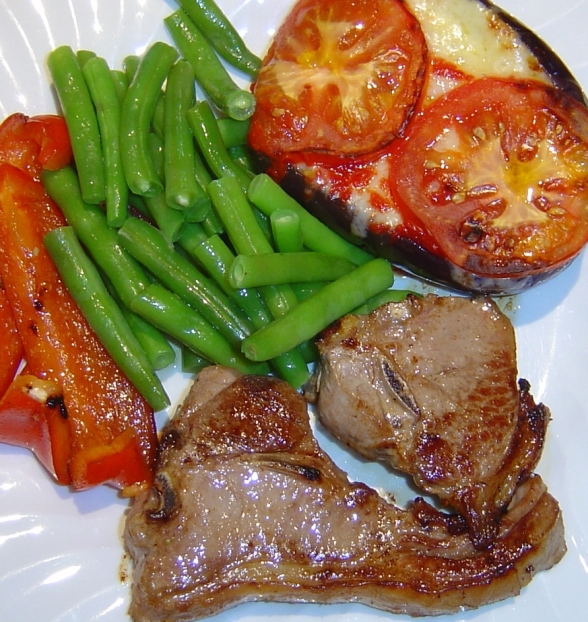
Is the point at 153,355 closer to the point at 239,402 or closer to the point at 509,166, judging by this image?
the point at 239,402

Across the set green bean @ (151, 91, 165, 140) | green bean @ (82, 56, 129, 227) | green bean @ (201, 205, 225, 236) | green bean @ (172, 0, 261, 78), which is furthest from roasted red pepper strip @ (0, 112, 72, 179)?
green bean @ (172, 0, 261, 78)

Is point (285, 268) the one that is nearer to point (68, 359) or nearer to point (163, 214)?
point (163, 214)

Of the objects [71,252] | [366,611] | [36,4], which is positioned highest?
[36,4]

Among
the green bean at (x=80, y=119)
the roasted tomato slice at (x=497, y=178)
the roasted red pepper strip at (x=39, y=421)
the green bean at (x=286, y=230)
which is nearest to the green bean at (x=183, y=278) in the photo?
the green bean at (x=80, y=119)

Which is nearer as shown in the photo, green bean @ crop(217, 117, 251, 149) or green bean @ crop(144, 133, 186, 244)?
green bean @ crop(144, 133, 186, 244)

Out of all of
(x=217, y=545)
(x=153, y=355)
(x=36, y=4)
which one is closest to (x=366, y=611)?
(x=217, y=545)

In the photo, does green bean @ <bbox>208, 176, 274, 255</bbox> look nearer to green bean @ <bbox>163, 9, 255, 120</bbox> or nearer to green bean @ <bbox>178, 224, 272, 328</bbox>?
green bean @ <bbox>178, 224, 272, 328</bbox>

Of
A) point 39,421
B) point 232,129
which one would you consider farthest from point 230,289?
point 39,421
